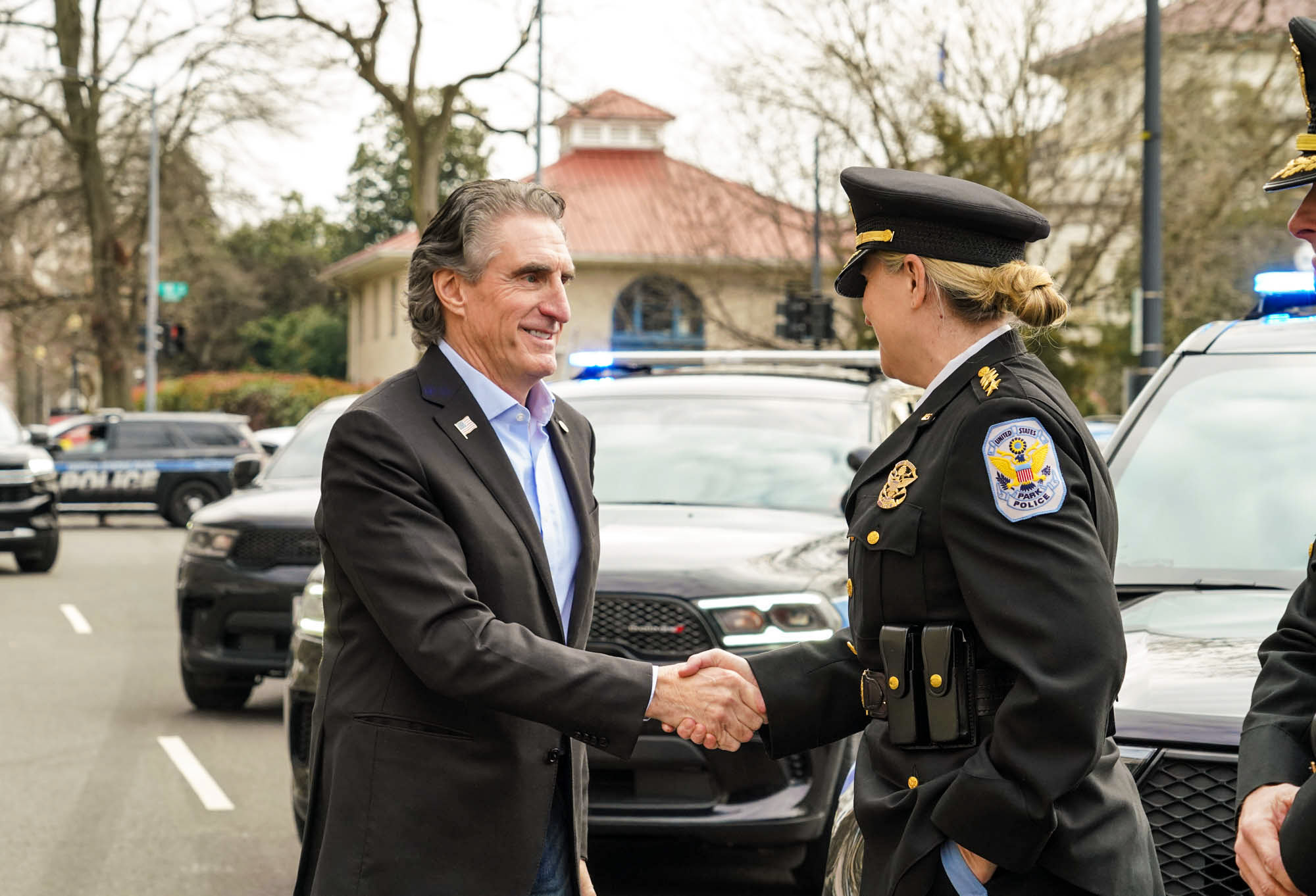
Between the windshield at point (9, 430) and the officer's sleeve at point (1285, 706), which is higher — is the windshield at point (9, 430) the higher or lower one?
the lower one

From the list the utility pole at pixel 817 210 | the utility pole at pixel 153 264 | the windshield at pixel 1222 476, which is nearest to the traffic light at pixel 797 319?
the utility pole at pixel 817 210

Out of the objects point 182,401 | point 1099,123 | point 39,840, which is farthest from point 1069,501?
point 182,401

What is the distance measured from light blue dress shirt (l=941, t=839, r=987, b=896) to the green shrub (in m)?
43.1

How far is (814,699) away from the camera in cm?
297

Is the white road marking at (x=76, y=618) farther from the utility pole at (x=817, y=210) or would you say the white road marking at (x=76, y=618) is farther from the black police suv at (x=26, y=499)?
the utility pole at (x=817, y=210)

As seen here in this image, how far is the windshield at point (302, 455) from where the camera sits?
11.0 metres

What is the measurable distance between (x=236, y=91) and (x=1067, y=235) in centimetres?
1770

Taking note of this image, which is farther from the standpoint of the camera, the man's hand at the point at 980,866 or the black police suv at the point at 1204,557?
the black police suv at the point at 1204,557

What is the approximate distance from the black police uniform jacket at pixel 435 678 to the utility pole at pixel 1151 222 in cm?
1315

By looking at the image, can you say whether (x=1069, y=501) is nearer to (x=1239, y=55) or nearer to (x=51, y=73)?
(x=1239, y=55)

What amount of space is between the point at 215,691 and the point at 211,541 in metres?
1.00

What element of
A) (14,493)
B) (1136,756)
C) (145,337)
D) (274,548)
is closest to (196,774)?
(274,548)

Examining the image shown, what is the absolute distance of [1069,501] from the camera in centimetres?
244

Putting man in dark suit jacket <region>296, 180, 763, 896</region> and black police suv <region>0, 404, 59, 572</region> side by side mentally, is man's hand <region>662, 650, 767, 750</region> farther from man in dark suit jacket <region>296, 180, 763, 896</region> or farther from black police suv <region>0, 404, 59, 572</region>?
black police suv <region>0, 404, 59, 572</region>
